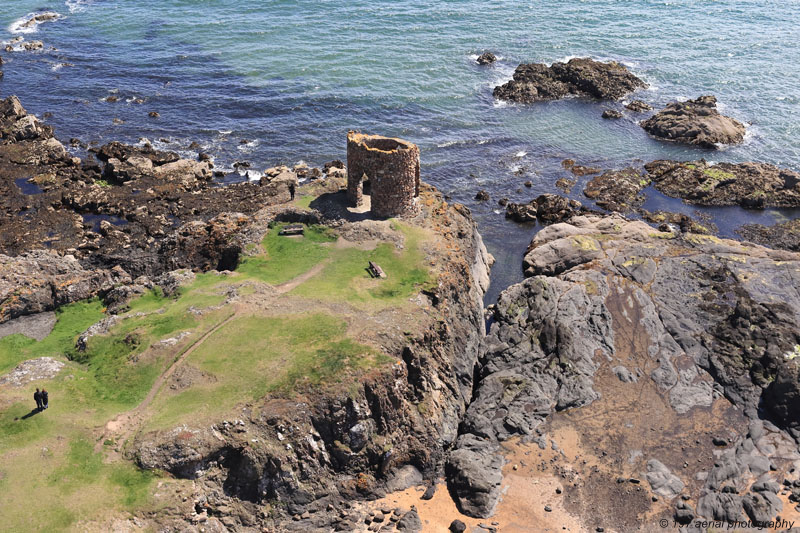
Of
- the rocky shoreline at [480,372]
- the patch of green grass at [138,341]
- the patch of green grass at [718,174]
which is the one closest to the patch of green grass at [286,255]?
the rocky shoreline at [480,372]

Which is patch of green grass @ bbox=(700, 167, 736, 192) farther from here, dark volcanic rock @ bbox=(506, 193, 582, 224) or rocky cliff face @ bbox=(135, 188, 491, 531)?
rocky cliff face @ bbox=(135, 188, 491, 531)

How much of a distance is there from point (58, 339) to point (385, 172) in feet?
73.8

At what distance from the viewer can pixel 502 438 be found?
1318 inches

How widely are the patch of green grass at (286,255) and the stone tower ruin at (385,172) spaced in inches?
166

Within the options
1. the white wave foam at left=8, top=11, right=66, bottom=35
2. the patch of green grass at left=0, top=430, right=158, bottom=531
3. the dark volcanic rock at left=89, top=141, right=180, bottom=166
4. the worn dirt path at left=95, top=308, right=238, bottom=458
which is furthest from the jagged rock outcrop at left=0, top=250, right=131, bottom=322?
the white wave foam at left=8, top=11, right=66, bottom=35

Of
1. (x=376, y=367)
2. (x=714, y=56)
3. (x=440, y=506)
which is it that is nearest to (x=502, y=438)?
(x=440, y=506)

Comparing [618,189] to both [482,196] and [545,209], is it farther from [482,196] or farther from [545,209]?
[482,196]

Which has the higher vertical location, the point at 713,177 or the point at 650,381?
the point at 713,177

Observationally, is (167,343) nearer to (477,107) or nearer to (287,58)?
(477,107)

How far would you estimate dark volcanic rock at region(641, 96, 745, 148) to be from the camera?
7106 centimetres

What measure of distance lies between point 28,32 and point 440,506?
110 m

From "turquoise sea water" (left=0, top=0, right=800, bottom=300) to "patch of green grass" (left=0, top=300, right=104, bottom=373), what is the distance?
29.7 m

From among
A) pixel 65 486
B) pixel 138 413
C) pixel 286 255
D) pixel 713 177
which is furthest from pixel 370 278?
pixel 713 177

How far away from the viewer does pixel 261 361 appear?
30125 millimetres
